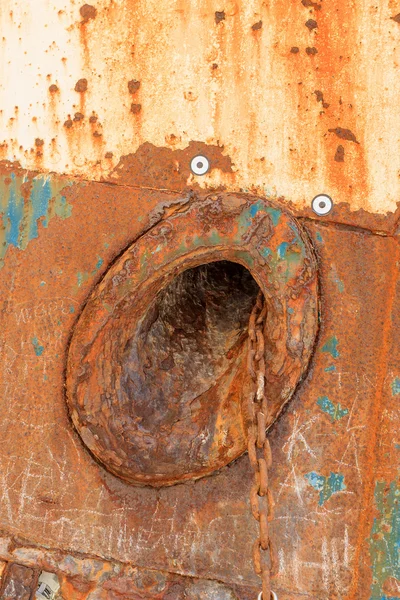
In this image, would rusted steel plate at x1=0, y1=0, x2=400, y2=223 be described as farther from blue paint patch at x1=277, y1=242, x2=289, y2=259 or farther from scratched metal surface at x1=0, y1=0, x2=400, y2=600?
blue paint patch at x1=277, y1=242, x2=289, y2=259

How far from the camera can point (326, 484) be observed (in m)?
1.95

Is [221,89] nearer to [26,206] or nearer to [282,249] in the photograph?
[282,249]

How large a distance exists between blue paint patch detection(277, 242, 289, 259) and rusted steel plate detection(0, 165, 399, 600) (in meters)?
0.10

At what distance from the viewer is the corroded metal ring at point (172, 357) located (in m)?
1.91

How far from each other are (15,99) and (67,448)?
106 centimetres

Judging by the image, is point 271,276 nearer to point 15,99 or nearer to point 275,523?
point 275,523

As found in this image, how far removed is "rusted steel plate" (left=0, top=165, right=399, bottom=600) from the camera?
6.31 feet

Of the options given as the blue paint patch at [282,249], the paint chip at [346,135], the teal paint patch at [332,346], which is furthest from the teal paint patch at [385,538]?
the paint chip at [346,135]

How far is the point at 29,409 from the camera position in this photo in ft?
6.80

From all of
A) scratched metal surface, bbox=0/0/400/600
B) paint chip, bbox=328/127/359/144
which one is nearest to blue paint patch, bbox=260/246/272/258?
scratched metal surface, bbox=0/0/400/600

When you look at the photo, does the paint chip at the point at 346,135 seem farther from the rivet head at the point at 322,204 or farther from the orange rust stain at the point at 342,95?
the rivet head at the point at 322,204

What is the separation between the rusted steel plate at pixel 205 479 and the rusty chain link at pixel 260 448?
0.16 meters

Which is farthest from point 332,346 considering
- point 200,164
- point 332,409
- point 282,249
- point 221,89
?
point 221,89

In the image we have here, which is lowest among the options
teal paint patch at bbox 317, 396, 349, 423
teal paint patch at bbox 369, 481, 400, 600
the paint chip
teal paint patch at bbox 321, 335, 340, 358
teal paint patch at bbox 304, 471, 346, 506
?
teal paint patch at bbox 369, 481, 400, 600
